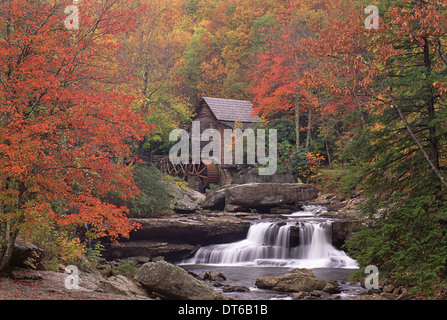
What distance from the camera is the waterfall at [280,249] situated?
15.8 m

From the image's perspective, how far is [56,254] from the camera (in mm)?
10328

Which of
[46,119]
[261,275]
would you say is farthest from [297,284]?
[46,119]

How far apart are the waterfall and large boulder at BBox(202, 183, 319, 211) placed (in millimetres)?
3658

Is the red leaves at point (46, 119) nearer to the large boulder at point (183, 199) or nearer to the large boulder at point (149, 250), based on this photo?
the large boulder at point (149, 250)

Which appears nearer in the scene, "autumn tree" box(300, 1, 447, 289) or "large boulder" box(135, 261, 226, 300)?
"autumn tree" box(300, 1, 447, 289)

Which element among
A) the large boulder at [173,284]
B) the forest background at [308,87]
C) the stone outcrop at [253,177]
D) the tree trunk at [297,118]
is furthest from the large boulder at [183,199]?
the large boulder at [173,284]

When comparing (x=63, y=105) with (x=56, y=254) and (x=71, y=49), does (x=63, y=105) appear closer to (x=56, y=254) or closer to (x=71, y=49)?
(x=71, y=49)

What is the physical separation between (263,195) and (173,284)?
12.6 metres

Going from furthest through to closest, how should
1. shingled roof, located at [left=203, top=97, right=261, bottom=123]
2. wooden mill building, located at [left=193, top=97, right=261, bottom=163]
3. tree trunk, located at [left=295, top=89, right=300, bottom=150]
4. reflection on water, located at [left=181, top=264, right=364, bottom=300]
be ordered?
shingled roof, located at [left=203, top=97, right=261, bottom=123]
wooden mill building, located at [left=193, top=97, right=261, bottom=163]
tree trunk, located at [left=295, top=89, right=300, bottom=150]
reflection on water, located at [left=181, top=264, right=364, bottom=300]

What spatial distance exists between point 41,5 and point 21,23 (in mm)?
798

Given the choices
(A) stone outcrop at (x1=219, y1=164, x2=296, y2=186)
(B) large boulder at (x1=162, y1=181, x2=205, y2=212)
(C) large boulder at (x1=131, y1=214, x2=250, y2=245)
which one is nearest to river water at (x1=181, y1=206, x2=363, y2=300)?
(C) large boulder at (x1=131, y1=214, x2=250, y2=245)

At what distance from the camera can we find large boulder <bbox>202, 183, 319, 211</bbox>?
2152cm

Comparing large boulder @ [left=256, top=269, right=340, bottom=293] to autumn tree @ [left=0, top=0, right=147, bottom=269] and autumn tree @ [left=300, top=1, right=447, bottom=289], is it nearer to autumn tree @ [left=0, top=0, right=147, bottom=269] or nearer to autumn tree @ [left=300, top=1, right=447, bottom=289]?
autumn tree @ [left=300, top=1, right=447, bottom=289]
